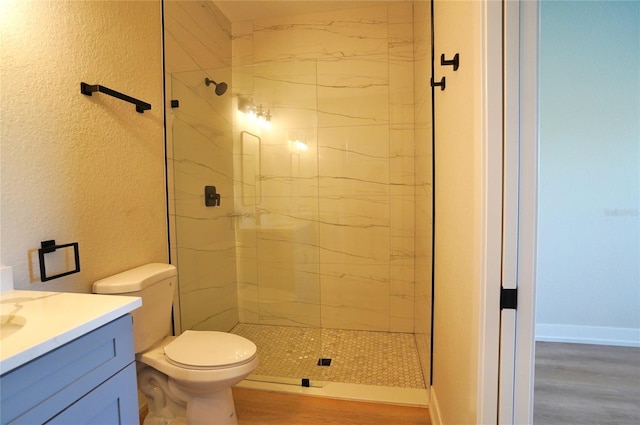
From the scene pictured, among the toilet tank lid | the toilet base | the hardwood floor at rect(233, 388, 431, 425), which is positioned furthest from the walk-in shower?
the toilet base

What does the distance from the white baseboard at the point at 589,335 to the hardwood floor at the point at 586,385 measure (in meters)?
0.05

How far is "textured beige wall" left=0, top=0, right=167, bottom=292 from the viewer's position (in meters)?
1.13

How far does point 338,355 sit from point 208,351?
113 cm

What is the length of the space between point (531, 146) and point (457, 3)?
0.72 metres

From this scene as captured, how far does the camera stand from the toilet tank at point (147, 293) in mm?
1427

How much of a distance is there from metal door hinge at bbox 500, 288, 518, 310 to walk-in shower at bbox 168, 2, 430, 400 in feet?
3.74

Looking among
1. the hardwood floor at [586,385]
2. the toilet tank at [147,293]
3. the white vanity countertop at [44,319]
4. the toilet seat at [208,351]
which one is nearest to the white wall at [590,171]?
the hardwood floor at [586,385]

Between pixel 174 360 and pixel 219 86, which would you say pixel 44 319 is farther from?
pixel 219 86

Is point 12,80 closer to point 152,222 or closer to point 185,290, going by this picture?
point 152,222

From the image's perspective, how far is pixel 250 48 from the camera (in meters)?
2.78

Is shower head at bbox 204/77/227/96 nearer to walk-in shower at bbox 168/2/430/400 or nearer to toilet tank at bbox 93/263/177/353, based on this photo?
walk-in shower at bbox 168/2/430/400

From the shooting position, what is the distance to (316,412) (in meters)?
1.72

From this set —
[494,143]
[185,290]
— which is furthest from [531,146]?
[185,290]

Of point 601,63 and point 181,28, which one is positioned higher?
point 181,28
